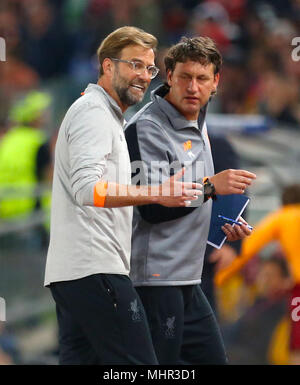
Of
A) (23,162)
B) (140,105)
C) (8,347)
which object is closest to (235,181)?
(8,347)

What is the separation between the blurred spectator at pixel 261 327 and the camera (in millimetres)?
6465

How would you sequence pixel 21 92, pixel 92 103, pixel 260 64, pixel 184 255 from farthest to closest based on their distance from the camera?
1. pixel 21 92
2. pixel 260 64
3. pixel 184 255
4. pixel 92 103

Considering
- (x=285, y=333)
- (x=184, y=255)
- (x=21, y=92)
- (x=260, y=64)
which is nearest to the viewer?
(x=184, y=255)

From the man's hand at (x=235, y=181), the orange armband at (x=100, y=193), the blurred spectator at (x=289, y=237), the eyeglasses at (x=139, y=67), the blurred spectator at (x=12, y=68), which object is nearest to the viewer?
the orange armband at (x=100, y=193)

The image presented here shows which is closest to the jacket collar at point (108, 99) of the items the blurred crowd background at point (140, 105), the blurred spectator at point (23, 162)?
the blurred crowd background at point (140, 105)

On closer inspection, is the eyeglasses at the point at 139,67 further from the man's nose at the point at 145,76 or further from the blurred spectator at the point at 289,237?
the blurred spectator at the point at 289,237

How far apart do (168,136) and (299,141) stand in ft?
13.8

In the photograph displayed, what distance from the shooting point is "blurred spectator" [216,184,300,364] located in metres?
6.11

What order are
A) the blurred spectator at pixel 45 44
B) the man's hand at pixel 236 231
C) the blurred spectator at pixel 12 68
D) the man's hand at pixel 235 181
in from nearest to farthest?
1. the man's hand at pixel 235 181
2. the man's hand at pixel 236 231
3. the blurred spectator at pixel 12 68
4. the blurred spectator at pixel 45 44

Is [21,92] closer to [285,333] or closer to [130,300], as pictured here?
[285,333]

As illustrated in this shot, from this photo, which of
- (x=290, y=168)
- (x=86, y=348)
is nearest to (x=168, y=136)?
(x=86, y=348)

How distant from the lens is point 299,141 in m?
7.86

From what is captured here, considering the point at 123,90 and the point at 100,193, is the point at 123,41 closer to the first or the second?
the point at 123,90

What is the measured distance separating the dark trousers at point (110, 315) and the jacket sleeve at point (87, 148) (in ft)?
1.26
